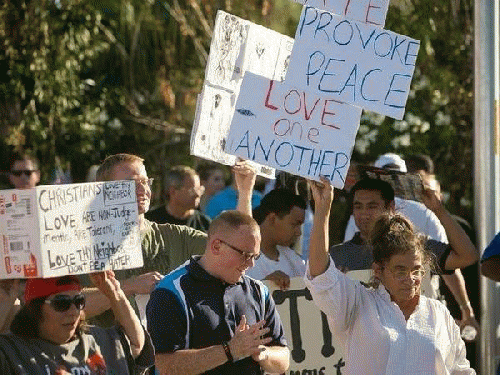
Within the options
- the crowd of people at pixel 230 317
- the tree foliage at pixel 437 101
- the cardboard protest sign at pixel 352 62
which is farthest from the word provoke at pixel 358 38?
the tree foliage at pixel 437 101

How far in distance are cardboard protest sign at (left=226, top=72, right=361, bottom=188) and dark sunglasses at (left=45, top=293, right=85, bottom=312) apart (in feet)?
4.01

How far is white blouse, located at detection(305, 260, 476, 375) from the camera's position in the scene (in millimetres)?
6348

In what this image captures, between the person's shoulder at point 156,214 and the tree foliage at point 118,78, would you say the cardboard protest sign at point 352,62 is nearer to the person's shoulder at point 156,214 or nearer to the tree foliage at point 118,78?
the person's shoulder at point 156,214

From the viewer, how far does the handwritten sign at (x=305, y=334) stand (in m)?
8.58

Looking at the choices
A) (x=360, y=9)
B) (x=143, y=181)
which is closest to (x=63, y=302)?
(x=143, y=181)

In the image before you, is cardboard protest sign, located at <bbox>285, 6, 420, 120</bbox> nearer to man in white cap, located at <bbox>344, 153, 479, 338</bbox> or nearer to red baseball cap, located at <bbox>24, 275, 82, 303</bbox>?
red baseball cap, located at <bbox>24, 275, 82, 303</bbox>

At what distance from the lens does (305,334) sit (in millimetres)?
8742

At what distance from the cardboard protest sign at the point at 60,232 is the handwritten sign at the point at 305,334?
93.3 inches

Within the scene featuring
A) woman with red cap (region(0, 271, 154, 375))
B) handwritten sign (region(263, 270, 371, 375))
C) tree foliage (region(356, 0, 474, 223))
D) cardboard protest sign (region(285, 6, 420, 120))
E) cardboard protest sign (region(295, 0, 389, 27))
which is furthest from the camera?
tree foliage (region(356, 0, 474, 223))

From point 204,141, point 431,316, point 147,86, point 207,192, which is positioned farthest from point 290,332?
point 147,86

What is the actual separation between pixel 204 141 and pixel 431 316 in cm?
164

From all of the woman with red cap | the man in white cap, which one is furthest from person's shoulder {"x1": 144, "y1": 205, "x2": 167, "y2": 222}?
the woman with red cap

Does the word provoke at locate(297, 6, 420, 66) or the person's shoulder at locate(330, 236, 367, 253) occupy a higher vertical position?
the word provoke at locate(297, 6, 420, 66)

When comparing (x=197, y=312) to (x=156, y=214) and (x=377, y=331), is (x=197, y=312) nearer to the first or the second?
(x=377, y=331)
